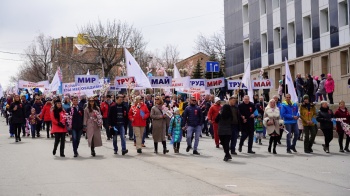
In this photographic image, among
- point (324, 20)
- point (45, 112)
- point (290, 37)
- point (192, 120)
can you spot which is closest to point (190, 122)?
point (192, 120)

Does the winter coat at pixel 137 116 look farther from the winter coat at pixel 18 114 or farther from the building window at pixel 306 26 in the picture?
the building window at pixel 306 26

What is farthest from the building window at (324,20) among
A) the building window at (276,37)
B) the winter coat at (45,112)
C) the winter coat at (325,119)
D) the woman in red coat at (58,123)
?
the woman in red coat at (58,123)

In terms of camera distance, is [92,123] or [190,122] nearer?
[92,123]

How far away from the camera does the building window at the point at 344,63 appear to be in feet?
119

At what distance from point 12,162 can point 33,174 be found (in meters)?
2.98

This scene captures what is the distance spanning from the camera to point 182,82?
103 ft

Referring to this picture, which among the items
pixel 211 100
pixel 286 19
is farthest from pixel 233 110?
pixel 286 19

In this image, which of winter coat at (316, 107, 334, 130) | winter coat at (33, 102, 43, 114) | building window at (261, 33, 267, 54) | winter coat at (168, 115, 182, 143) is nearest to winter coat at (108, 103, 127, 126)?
winter coat at (168, 115, 182, 143)

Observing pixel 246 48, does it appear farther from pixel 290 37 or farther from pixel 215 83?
pixel 215 83

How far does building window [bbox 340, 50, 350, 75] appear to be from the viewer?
36.3m

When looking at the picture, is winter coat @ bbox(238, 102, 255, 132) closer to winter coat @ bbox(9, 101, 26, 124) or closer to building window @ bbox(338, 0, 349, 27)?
winter coat @ bbox(9, 101, 26, 124)

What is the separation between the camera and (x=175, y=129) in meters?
19.7

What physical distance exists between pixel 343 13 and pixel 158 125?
21.2m

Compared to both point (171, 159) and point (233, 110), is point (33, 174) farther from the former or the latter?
point (233, 110)
